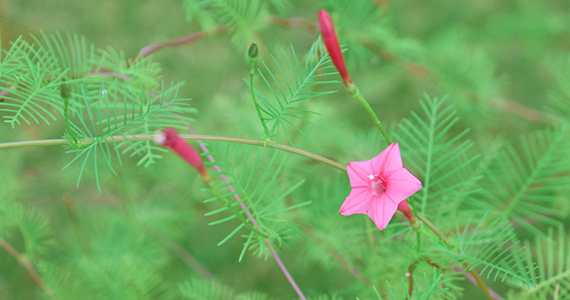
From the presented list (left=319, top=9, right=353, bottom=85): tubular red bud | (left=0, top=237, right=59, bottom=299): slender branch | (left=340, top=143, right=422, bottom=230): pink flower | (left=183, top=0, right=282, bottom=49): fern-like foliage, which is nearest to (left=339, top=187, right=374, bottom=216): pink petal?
(left=340, top=143, right=422, bottom=230): pink flower

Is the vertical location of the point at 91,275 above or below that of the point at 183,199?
below

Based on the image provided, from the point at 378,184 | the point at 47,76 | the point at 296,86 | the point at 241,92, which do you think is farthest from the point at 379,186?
the point at 241,92

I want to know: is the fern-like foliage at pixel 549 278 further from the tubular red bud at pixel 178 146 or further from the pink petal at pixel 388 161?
the tubular red bud at pixel 178 146

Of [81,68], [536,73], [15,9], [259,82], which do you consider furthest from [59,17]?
[536,73]

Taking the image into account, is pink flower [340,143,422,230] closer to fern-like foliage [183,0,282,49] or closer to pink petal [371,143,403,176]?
pink petal [371,143,403,176]

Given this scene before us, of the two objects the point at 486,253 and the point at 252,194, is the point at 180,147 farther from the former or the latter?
the point at 486,253

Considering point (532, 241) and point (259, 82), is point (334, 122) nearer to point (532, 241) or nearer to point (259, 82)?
point (259, 82)
